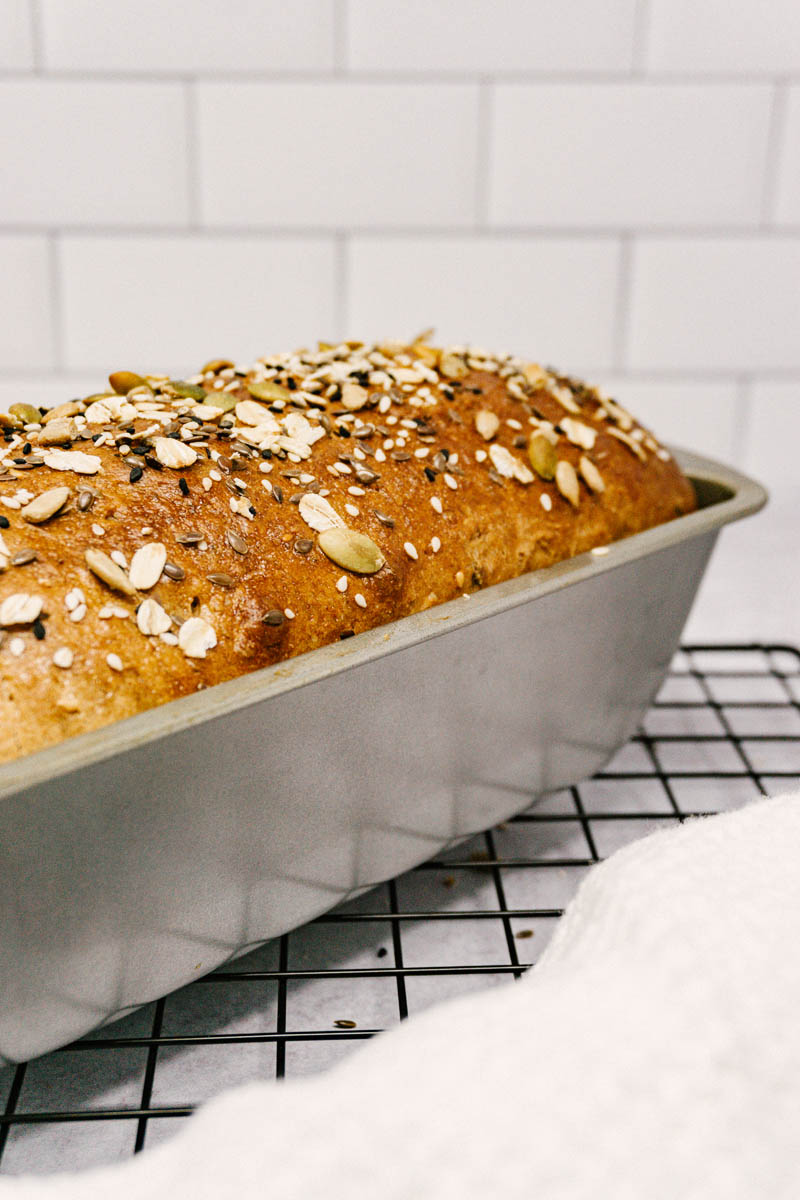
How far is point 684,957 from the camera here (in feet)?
1.60

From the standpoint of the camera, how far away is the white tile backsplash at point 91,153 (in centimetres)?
154

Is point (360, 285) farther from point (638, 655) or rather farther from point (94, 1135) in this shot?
point (94, 1135)

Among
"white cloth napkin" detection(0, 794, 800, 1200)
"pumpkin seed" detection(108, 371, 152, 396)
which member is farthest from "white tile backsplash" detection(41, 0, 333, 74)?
"white cloth napkin" detection(0, 794, 800, 1200)

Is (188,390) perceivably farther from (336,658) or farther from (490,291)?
(490,291)

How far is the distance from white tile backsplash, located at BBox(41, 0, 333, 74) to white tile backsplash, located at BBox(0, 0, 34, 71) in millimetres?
23

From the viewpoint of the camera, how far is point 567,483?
0.90 m

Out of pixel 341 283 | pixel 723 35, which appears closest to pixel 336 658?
pixel 341 283

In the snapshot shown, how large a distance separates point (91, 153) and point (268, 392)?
0.92 metres

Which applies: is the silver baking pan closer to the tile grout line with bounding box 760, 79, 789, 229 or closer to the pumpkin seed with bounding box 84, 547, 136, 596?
the pumpkin seed with bounding box 84, 547, 136, 596

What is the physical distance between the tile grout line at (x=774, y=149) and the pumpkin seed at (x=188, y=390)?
3.87 ft

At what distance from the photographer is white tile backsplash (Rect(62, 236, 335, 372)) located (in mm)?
1625

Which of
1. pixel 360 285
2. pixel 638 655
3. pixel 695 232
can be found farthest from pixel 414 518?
pixel 695 232

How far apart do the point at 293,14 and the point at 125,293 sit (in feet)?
1.54

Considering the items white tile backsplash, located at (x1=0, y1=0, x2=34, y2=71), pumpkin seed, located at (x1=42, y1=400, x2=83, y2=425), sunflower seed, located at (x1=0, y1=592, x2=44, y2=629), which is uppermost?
white tile backsplash, located at (x1=0, y1=0, x2=34, y2=71)
